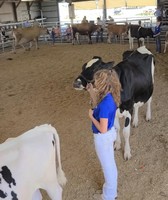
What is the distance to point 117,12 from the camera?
73.8 feet

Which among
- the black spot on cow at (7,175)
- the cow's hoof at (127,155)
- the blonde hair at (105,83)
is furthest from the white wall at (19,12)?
the black spot on cow at (7,175)

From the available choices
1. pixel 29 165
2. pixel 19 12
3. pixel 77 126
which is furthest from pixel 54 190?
pixel 19 12

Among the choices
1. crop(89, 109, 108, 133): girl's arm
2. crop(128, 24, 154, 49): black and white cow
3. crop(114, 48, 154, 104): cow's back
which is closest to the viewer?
crop(89, 109, 108, 133): girl's arm

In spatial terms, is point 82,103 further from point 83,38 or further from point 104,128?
point 83,38

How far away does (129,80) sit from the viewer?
365 cm

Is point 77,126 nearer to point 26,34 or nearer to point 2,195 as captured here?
point 2,195

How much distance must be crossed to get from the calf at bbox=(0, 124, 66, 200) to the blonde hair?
1.77ft

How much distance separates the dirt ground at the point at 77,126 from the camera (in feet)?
10.4

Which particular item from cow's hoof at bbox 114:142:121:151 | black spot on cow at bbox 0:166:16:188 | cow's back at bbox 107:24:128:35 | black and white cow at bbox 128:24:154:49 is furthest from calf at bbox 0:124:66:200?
cow's back at bbox 107:24:128:35

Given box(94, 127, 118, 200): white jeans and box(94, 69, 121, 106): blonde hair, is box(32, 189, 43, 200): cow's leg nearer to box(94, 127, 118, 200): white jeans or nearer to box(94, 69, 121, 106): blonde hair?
box(94, 127, 118, 200): white jeans

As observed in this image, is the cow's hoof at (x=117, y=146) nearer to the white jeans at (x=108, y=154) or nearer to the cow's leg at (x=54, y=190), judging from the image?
the white jeans at (x=108, y=154)

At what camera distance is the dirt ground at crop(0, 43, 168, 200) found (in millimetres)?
3184

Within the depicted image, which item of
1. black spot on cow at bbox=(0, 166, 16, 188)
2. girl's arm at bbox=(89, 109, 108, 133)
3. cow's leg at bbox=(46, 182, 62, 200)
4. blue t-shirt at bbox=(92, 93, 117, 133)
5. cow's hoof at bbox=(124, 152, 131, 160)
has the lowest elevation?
cow's hoof at bbox=(124, 152, 131, 160)

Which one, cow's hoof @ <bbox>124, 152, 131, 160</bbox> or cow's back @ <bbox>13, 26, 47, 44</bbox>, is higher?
cow's back @ <bbox>13, 26, 47, 44</bbox>
